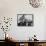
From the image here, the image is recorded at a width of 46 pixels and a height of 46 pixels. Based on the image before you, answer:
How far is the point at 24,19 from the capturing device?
5191 mm

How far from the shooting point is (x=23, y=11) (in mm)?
5188

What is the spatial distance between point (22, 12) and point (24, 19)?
11.4 inches

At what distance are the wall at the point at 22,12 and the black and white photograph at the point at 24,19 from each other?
0.39 ft

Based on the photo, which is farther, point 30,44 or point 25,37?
point 25,37

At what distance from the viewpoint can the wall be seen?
5.14 metres

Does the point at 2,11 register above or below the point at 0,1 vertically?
below

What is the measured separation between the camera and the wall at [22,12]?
514 centimetres

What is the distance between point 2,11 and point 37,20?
56.6 inches

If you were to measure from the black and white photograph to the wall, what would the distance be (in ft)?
0.39

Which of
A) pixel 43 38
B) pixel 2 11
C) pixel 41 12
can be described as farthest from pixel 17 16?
pixel 43 38

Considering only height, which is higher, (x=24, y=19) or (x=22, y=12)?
(x=22, y=12)

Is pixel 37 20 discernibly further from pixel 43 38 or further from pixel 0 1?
pixel 0 1

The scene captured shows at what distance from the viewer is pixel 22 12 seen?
5191mm

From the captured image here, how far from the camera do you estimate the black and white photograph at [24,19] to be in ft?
17.0
